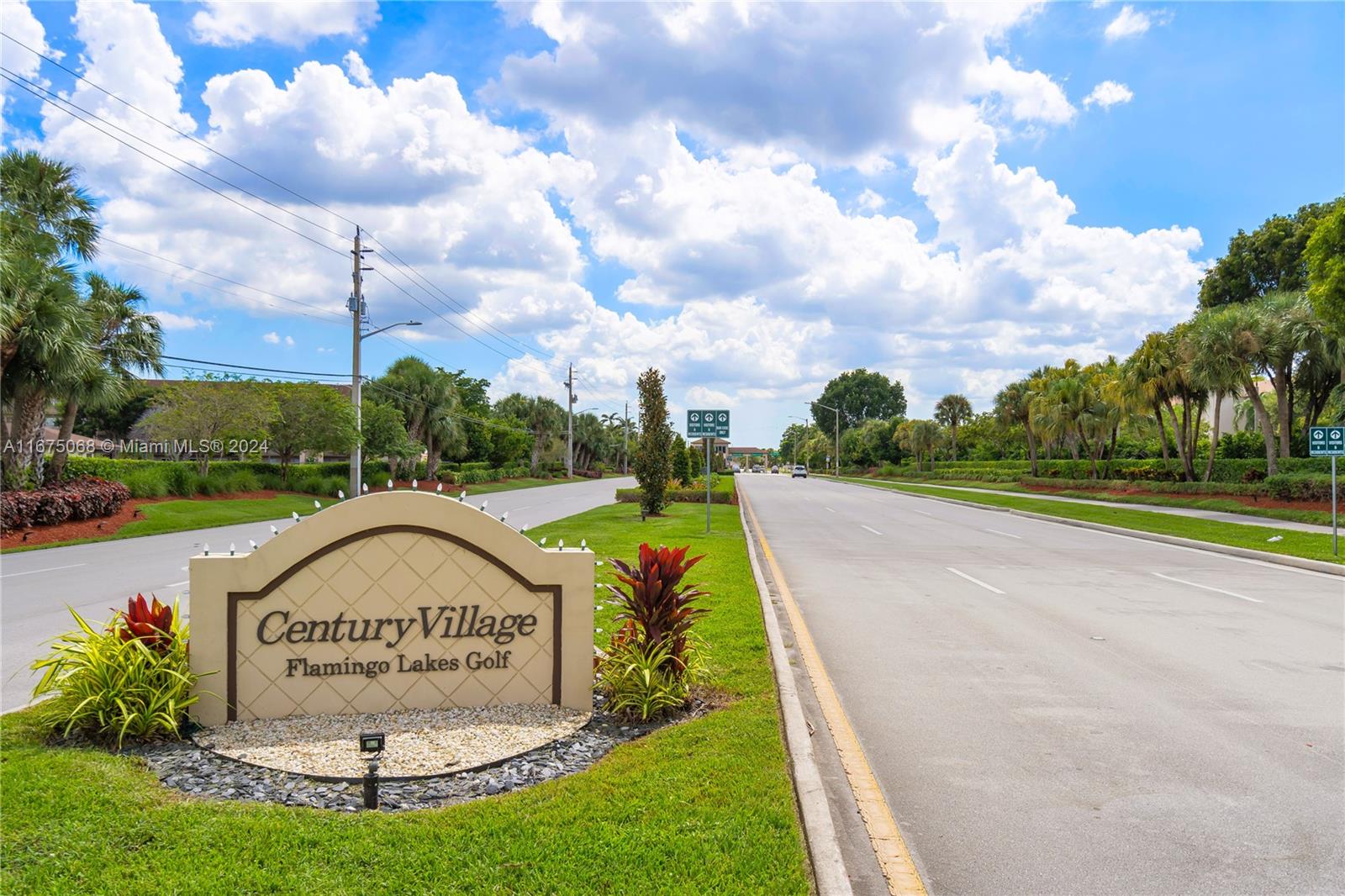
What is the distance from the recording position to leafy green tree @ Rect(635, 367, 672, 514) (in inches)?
1024

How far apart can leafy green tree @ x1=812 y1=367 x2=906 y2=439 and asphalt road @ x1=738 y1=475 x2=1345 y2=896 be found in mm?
133204

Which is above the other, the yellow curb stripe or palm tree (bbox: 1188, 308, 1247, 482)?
palm tree (bbox: 1188, 308, 1247, 482)

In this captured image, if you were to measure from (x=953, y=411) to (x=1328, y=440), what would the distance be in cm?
6191

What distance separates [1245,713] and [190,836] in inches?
278

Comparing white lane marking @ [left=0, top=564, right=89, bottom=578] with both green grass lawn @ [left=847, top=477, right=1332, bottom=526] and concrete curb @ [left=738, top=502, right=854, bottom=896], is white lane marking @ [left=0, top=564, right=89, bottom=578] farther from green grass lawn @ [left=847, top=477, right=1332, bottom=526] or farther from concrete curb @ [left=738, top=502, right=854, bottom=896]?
green grass lawn @ [left=847, top=477, right=1332, bottom=526]

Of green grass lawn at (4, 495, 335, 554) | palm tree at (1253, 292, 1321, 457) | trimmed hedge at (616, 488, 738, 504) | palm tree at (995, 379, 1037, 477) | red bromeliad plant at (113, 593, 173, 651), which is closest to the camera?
red bromeliad plant at (113, 593, 173, 651)

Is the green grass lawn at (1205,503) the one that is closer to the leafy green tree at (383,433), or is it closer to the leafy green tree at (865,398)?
the leafy green tree at (383,433)

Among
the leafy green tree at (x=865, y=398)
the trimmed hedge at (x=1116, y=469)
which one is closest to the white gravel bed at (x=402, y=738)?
the trimmed hedge at (x=1116, y=469)

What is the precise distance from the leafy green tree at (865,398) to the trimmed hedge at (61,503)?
125915 millimetres

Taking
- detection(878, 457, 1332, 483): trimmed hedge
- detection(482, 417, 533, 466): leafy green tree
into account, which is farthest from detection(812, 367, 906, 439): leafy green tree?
detection(482, 417, 533, 466): leafy green tree

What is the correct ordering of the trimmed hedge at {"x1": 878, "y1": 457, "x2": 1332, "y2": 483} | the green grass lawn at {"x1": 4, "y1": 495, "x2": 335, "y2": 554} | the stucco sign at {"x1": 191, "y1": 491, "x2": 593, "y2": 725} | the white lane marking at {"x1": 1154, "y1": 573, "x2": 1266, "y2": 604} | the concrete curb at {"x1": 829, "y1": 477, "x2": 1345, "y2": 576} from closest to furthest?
the stucco sign at {"x1": 191, "y1": 491, "x2": 593, "y2": 725}
the white lane marking at {"x1": 1154, "y1": 573, "x2": 1266, "y2": 604}
the concrete curb at {"x1": 829, "y1": 477, "x2": 1345, "y2": 576}
the green grass lawn at {"x1": 4, "y1": 495, "x2": 335, "y2": 554}
the trimmed hedge at {"x1": 878, "y1": 457, "x2": 1332, "y2": 483}

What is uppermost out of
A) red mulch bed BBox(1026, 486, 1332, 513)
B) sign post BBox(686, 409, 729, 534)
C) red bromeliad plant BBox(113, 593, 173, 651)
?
sign post BBox(686, 409, 729, 534)

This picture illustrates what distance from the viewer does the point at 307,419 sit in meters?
37.6

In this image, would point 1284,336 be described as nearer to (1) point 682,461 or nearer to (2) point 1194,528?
(2) point 1194,528
